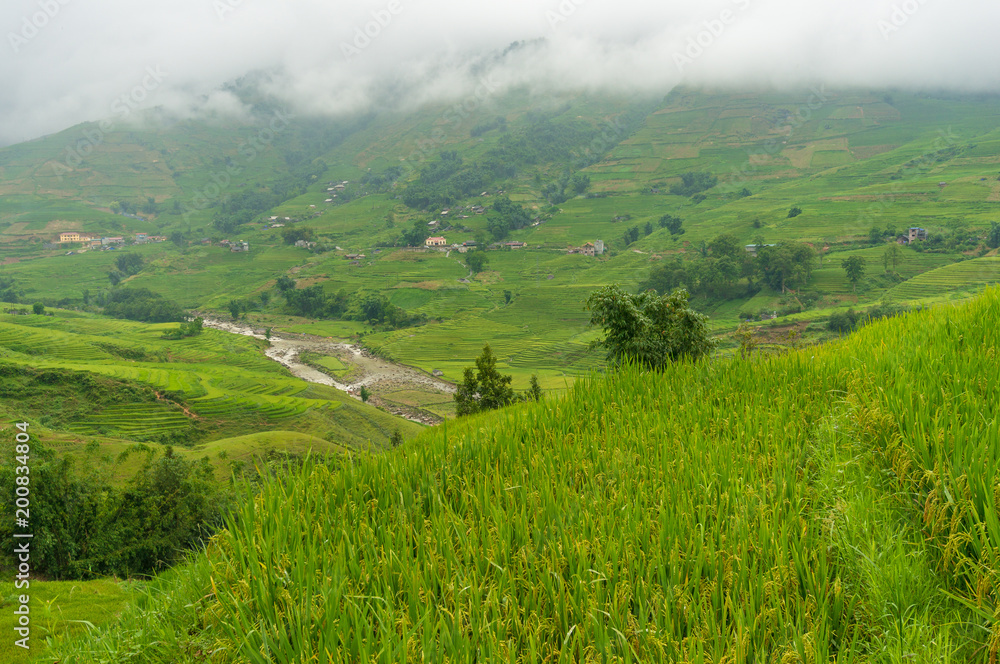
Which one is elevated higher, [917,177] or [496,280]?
[917,177]

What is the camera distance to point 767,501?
8.46ft

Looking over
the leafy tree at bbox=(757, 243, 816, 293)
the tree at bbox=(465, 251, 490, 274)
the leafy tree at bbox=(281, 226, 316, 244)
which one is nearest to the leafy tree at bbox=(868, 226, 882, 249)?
the leafy tree at bbox=(757, 243, 816, 293)

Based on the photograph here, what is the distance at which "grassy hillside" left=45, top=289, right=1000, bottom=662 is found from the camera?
5.88 feet

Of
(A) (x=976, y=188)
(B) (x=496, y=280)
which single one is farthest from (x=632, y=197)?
(A) (x=976, y=188)

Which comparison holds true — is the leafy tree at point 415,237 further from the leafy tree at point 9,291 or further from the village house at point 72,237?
the village house at point 72,237

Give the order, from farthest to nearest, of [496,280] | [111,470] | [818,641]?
[496,280] < [111,470] < [818,641]

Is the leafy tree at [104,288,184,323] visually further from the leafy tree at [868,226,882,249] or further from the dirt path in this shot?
the leafy tree at [868,226,882,249]

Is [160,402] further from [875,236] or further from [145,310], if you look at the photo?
[875,236]

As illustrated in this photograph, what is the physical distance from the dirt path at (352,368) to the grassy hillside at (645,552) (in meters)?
63.0

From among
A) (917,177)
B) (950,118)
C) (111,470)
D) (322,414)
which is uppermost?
(950,118)

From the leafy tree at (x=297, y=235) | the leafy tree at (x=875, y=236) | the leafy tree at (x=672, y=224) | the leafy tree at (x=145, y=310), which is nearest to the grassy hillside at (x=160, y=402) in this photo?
the leafy tree at (x=145, y=310)

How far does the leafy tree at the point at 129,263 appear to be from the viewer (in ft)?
458

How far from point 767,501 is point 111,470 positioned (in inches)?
1808

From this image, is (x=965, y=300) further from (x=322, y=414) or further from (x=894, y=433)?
(x=322, y=414)
